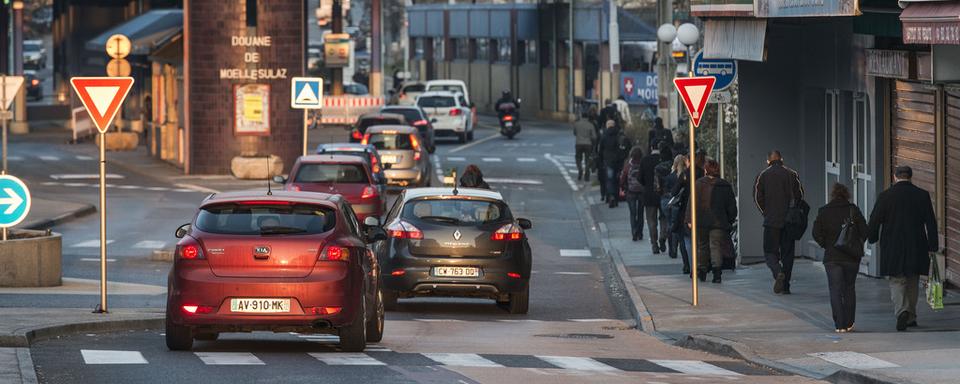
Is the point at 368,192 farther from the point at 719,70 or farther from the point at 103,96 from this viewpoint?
the point at 103,96

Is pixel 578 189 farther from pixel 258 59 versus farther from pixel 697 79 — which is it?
pixel 697 79

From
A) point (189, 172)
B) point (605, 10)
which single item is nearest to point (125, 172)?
point (189, 172)

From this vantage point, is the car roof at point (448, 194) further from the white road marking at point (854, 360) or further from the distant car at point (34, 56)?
the distant car at point (34, 56)

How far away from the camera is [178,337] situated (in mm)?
16453

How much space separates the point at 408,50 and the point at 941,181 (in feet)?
253

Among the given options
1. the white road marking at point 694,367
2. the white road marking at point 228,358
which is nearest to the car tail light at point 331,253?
the white road marking at point 228,358

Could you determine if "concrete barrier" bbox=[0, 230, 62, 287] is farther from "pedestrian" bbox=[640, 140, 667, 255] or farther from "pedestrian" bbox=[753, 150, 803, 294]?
"pedestrian" bbox=[640, 140, 667, 255]

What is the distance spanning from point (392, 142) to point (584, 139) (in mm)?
4850

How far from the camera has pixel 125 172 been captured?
161 ft

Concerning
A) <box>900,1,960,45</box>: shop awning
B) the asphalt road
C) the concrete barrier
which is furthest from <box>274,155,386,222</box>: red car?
<box>900,1,960,45</box>: shop awning

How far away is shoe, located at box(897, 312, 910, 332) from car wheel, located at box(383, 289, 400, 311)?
5.98 m

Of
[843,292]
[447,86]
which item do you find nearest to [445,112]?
[447,86]

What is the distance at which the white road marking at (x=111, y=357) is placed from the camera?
1562 cm

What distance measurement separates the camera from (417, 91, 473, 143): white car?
6262cm
